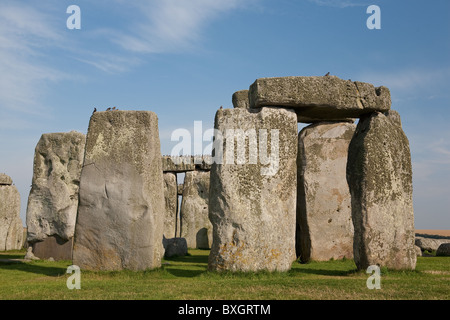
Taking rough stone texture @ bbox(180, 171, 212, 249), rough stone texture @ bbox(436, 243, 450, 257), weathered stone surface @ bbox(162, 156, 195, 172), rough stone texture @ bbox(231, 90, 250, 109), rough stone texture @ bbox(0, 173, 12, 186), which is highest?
rough stone texture @ bbox(231, 90, 250, 109)

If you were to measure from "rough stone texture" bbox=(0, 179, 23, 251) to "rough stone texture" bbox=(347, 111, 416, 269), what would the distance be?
13.5 metres

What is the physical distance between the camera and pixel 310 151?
476 inches

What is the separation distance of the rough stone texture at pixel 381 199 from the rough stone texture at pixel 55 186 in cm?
718

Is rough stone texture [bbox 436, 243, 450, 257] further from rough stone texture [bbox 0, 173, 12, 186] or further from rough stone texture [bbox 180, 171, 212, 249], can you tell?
rough stone texture [bbox 0, 173, 12, 186]

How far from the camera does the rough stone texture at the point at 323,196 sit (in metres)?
11.7

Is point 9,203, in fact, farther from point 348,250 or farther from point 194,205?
point 348,250

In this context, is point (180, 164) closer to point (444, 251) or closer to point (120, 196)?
point (444, 251)

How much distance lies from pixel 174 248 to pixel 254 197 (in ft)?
20.3

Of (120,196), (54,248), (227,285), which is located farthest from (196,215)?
(227,285)

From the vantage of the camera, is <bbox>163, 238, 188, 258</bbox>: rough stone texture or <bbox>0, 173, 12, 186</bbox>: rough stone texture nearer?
<bbox>163, 238, 188, 258</bbox>: rough stone texture

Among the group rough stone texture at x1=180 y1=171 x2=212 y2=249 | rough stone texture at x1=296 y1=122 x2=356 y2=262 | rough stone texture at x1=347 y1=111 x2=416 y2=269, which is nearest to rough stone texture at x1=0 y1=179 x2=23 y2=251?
rough stone texture at x1=180 y1=171 x2=212 y2=249

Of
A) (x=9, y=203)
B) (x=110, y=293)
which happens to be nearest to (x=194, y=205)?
(x=9, y=203)

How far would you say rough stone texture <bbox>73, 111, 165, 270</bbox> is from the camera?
8.31 meters
